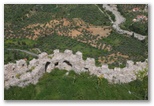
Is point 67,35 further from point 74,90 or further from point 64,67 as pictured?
point 74,90

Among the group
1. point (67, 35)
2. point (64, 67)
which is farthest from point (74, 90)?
point (67, 35)

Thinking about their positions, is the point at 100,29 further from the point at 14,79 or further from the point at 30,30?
the point at 14,79

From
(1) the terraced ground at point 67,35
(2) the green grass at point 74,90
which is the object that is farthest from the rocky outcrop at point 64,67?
(1) the terraced ground at point 67,35

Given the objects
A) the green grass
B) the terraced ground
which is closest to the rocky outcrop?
the green grass

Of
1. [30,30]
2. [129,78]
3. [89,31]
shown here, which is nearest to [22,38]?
[30,30]

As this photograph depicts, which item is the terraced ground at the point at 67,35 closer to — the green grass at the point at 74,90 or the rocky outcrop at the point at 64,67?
the rocky outcrop at the point at 64,67

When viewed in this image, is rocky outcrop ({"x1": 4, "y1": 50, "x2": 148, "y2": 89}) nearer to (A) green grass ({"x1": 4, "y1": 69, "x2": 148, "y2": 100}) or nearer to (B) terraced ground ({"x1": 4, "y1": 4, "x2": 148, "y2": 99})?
(A) green grass ({"x1": 4, "y1": 69, "x2": 148, "y2": 100})

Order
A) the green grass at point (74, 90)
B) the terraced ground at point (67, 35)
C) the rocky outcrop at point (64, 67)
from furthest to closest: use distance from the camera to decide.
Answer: the terraced ground at point (67, 35) < the rocky outcrop at point (64, 67) < the green grass at point (74, 90)
